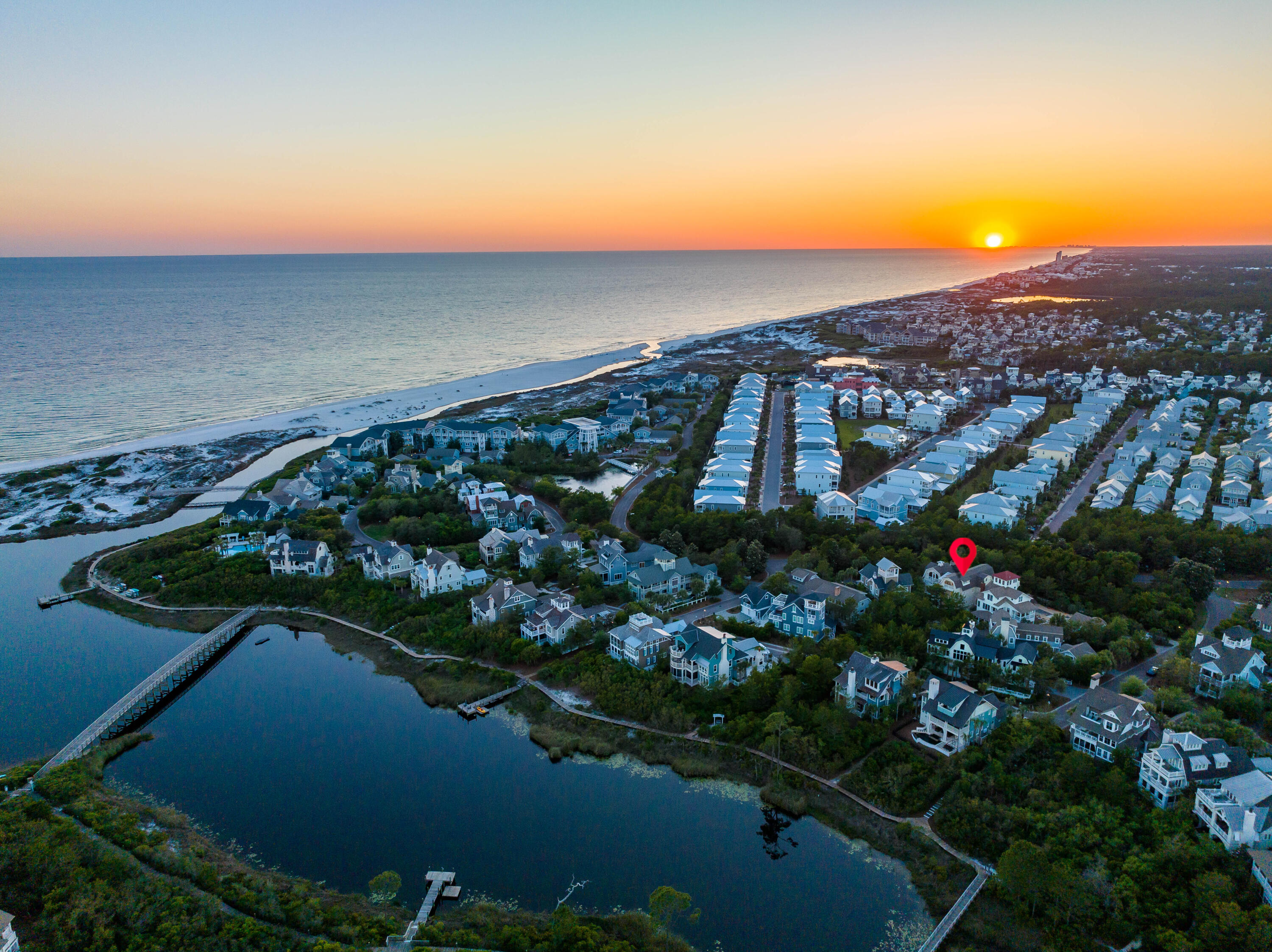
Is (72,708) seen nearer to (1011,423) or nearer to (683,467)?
(683,467)

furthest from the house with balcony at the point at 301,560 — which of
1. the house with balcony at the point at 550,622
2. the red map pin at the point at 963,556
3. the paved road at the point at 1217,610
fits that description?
the paved road at the point at 1217,610

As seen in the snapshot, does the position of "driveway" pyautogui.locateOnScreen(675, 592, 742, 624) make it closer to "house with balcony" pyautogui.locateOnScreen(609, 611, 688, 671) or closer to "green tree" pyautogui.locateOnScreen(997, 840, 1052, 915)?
"house with balcony" pyautogui.locateOnScreen(609, 611, 688, 671)

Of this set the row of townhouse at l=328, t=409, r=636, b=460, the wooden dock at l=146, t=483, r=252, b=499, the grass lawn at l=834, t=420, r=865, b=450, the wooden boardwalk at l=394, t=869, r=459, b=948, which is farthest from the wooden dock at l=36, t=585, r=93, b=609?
the grass lawn at l=834, t=420, r=865, b=450

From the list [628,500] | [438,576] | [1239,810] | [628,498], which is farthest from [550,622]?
[1239,810]

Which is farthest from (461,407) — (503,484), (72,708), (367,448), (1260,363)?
(1260,363)

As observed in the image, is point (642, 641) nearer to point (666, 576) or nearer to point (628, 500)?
point (666, 576)

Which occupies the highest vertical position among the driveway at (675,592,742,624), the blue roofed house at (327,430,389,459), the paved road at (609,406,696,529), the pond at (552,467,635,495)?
the blue roofed house at (327,430,389,459)
